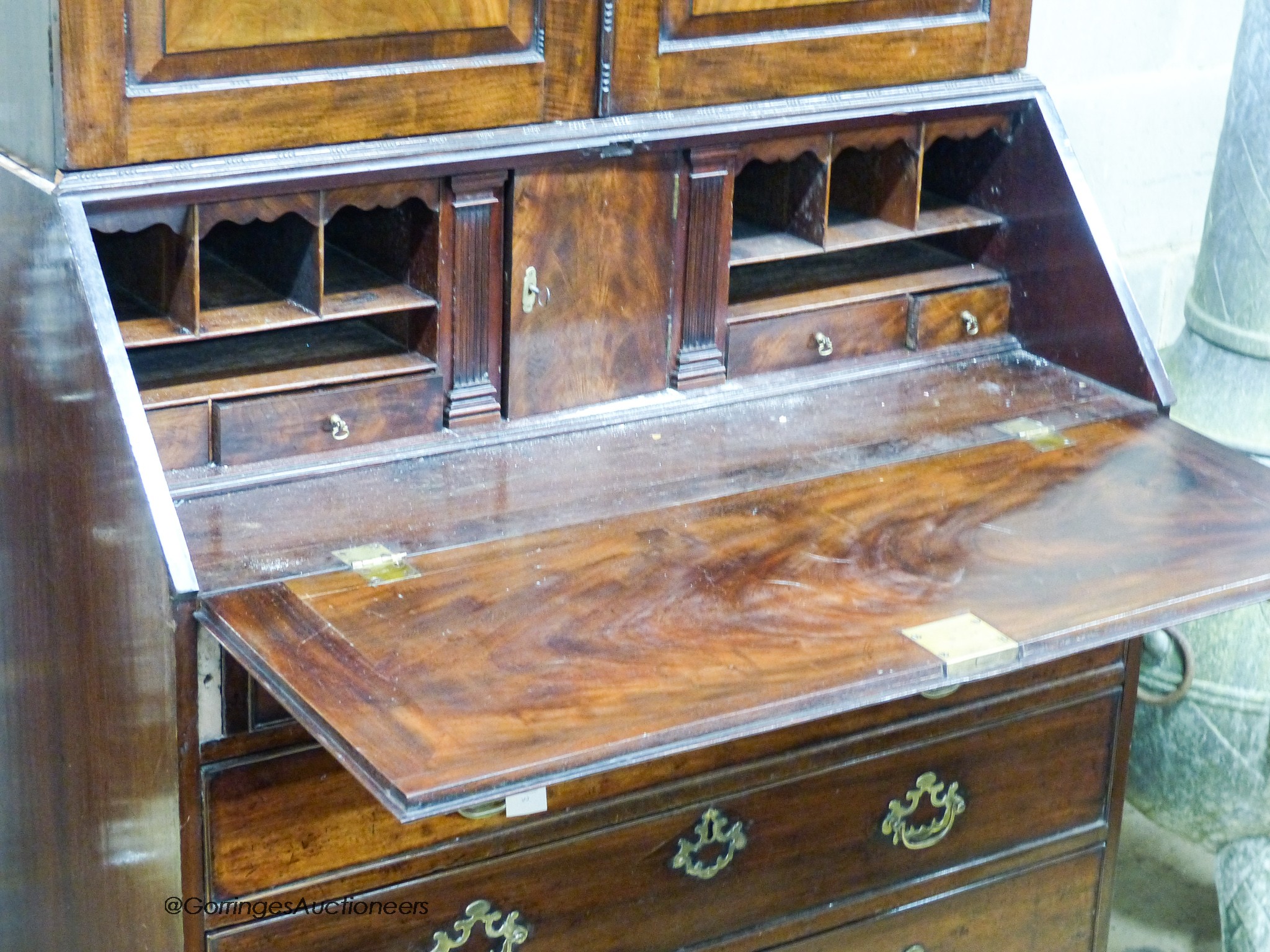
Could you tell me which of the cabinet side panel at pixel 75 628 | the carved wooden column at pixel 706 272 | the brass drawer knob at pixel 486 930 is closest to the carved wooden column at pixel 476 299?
the carved wooden column at pixel 706 272

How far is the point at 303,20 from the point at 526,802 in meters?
0.78

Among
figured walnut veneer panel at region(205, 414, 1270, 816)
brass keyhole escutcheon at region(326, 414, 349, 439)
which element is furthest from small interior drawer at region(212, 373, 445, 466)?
figured walnut veneer panel at region(205, 414, 1270, 816)

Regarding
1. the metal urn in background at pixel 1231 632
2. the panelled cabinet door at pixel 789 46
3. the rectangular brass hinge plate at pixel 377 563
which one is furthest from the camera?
the metal urn in background at pixel 1231 632

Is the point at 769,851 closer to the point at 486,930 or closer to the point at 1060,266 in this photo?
the point at 486,930

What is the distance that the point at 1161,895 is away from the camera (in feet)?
9.86

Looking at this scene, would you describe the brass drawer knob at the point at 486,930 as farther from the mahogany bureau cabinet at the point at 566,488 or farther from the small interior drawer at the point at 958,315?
the small interior drawer at the point at 958,315

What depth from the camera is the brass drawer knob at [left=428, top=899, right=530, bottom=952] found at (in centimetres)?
188

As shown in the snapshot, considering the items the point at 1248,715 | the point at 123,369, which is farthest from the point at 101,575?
the point at 1248,715

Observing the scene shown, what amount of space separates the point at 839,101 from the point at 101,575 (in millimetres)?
974

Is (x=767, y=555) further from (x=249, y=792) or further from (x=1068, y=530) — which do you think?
(x=249, y=792)

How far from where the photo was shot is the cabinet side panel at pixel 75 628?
1.73 metres

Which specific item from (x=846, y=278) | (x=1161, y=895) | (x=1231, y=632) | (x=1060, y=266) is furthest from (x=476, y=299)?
(x=1161, y=895)

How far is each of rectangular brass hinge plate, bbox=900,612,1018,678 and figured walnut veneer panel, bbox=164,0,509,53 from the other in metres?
0.75

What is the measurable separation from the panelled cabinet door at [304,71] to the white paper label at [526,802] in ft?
2.30
